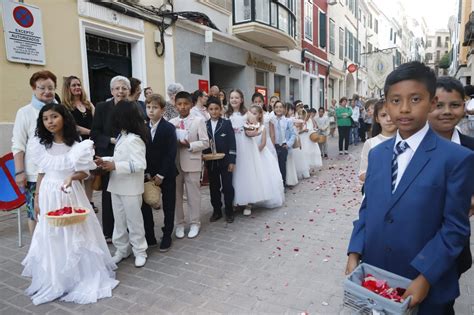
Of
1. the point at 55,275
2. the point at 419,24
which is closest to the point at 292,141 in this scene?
the point at 55,275

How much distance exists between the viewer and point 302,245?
429 centimetres

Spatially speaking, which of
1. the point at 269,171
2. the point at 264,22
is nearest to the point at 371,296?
the point at 269,171

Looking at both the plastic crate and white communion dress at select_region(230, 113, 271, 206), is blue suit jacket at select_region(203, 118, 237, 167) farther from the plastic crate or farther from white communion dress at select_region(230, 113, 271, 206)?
the plastic crate

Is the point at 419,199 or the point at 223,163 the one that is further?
the point at 223,163

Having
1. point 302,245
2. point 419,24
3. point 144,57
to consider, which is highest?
point 419,24

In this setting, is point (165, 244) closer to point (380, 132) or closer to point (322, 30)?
point (380, 132)

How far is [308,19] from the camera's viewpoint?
19516 mm

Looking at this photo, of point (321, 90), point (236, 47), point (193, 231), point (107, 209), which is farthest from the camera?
point (321, 90)

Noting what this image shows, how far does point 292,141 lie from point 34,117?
15.8 ft

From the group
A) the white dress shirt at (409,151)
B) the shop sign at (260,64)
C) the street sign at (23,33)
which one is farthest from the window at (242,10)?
the white dress shirt at (409,151)

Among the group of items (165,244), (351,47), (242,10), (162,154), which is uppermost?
(351,47)

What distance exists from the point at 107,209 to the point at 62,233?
119cm

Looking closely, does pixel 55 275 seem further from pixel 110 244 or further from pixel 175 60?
pixel 175 60

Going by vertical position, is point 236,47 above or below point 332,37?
below
